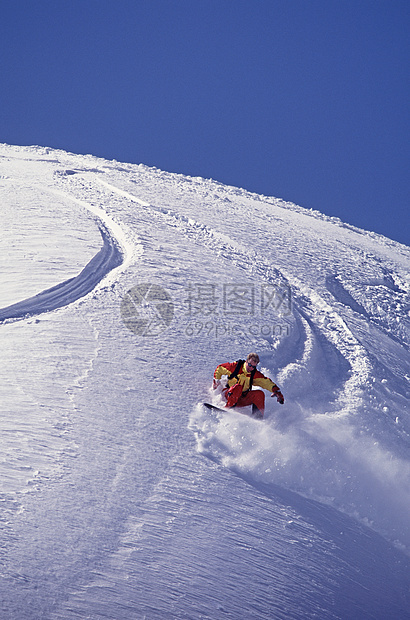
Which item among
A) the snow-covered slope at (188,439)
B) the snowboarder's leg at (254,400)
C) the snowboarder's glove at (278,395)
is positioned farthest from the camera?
the snowboarder's leg at (254,400)

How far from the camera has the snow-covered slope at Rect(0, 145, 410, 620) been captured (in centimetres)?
477

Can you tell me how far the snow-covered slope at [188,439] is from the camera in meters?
4.77

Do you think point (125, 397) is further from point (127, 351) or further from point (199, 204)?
point (199, 204)

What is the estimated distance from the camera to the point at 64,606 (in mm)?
4262

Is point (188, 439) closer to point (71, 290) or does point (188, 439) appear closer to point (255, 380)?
point (255, 380)

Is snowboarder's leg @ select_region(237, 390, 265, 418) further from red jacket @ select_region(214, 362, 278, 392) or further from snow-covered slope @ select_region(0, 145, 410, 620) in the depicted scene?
snow-covered slope @ select_region(0, 145, 410, 620)

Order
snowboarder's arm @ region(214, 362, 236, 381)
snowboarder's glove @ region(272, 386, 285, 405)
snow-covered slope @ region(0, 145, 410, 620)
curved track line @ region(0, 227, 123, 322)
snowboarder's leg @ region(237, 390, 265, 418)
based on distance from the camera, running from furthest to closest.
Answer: curved track line @ region(0, 227, 123, 322) → snowboarder's arm @ region(214, 362, 236, 381) → snowboarder's leg @ region(237, 390, 265, 418) → snowboarder's glove @ region(272, 386, 285, 405) → snow-covered slope @ region(0, 145, 410, 620)

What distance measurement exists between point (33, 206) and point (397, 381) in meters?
11.8

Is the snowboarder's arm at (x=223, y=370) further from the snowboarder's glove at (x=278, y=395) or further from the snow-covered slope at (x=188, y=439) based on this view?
the snowboarder's glove at (x=278, y=395)

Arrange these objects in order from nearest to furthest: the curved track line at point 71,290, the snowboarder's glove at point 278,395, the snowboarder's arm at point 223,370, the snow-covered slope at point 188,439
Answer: the snow-covered slope at point 188,439
the snowboarder's glove at point 278,395
the snowboarder's arm at point 223,370
the curved track line at point 71,290

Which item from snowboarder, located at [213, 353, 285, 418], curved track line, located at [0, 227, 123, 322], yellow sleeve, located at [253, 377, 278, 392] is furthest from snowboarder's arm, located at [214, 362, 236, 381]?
curved track line, located at [0, 227, 123, 322]

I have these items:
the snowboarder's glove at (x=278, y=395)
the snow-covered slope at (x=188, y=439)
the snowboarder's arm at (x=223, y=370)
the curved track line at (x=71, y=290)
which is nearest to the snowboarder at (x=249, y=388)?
the snowboarder's glove at (x=278, y=395)

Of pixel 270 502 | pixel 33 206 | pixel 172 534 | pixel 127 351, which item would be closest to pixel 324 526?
pixel 270 502

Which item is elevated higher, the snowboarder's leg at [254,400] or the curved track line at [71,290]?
the curved track line at [71,290]
